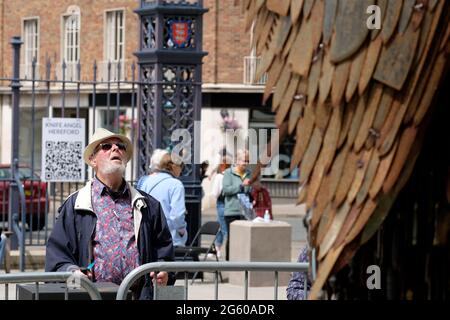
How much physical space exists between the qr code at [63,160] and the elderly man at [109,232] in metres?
7.15

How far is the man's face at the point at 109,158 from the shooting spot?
679 centimetres

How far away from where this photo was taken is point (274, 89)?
2.62 m

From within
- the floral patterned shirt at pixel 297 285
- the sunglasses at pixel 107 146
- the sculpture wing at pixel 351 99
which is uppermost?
the sculpture wing at pixel 351 99

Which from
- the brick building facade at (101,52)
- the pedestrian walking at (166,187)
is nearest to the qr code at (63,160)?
the pedestrian walking at (166,187)

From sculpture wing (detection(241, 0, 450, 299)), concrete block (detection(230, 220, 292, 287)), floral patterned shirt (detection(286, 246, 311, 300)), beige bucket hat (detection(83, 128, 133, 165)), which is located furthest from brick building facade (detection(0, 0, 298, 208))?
sculpture wing (detection(241, 0, 450, 299))

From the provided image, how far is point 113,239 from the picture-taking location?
21.4 ft

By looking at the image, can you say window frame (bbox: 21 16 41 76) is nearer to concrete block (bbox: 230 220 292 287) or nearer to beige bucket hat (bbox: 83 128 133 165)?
concrete block (bbox: 230 220 292 287)

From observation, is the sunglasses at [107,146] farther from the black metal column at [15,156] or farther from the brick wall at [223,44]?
the brick wall at [223,44]

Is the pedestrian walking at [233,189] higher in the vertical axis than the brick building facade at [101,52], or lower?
lower

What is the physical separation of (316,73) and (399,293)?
0.56m

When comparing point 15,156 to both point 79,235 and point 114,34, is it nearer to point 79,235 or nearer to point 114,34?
point 79,235
